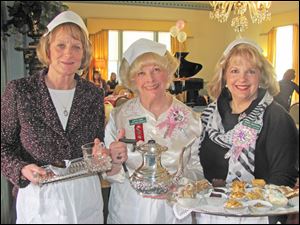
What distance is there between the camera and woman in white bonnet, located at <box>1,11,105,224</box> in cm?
80

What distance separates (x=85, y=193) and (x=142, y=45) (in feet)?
1.10

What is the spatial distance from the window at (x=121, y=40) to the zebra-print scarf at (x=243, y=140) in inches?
8.3

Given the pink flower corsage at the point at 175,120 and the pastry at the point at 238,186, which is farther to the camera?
the pink flower corsage at the point at 175,120

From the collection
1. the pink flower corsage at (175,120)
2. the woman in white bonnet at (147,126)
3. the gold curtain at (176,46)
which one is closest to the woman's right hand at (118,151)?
the woman in white bonnet at (147,126)

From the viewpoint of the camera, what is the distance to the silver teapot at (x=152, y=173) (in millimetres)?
843

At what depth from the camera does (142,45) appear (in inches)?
35.4

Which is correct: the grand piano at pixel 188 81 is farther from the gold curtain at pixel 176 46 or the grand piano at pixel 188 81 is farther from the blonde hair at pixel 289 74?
the blonde hair at pixel 289 74

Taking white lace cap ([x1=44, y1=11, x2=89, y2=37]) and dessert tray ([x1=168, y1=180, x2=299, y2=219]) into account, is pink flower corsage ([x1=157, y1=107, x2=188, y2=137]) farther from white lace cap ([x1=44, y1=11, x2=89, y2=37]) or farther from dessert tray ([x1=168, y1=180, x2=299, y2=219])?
white lace cap ([x1=44, y1=11, x2=89, y2=37])

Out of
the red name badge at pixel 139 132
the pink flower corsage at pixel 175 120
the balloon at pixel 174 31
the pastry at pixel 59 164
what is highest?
the balloon at pixel 174 31

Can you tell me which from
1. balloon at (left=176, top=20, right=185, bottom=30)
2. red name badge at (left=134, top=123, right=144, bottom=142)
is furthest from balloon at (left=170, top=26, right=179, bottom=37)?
red name badge at (left=134, top=123, right=144, bottom=142)

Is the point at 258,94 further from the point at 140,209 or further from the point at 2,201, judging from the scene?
the point at 2,201

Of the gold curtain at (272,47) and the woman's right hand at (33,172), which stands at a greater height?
the gold curtain at (272,47)

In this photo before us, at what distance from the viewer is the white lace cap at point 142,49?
35.4 inches

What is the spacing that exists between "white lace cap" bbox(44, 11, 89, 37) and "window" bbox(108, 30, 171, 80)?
0.06 metres
